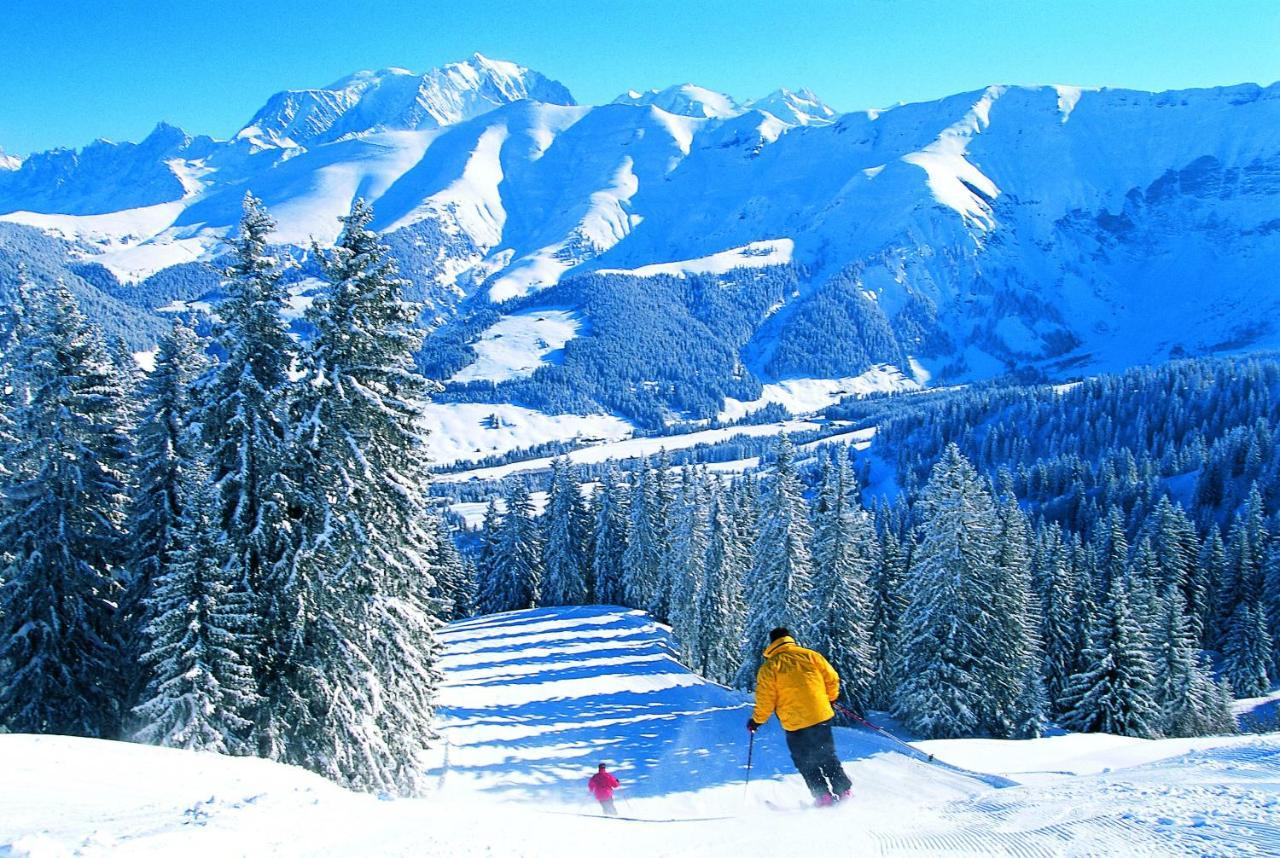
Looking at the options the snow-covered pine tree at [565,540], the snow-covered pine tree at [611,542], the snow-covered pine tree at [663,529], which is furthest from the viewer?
the snow-covered pine tree at [565,540]

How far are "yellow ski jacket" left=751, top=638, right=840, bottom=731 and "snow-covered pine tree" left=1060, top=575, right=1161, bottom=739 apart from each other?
36.1 m

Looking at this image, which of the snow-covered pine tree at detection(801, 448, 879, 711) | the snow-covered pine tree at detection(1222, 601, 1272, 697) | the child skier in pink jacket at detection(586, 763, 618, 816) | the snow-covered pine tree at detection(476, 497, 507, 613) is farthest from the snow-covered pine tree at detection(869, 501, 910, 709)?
the snow-covered pine tree at detection(476, 497, 507, 613)

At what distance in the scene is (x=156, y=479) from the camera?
22.4 meters

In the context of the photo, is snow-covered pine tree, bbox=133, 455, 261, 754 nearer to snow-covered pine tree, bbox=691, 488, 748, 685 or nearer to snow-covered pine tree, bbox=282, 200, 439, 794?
snow-covered pine tree, bbox=282, 200, 439, 794

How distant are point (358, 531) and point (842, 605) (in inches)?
1035

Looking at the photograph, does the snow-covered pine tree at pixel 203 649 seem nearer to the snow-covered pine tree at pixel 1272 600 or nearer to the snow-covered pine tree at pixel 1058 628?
the snow-covered pine tree at pixel 1058 628

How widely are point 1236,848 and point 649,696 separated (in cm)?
3173

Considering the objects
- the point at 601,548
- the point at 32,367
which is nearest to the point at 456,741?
the point at 32,367

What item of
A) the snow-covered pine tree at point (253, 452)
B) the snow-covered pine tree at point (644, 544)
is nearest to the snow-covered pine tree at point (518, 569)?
the snow-covered pine tree at point (644, 544)

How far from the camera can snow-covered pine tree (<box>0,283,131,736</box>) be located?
67.6 ft

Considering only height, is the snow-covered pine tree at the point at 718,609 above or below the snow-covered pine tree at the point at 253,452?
below

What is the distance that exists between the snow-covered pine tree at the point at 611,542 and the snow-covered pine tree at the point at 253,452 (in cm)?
5102

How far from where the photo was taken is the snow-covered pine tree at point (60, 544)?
67.6 feet

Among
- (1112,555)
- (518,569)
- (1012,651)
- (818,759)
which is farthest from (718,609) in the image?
(1112,555)
